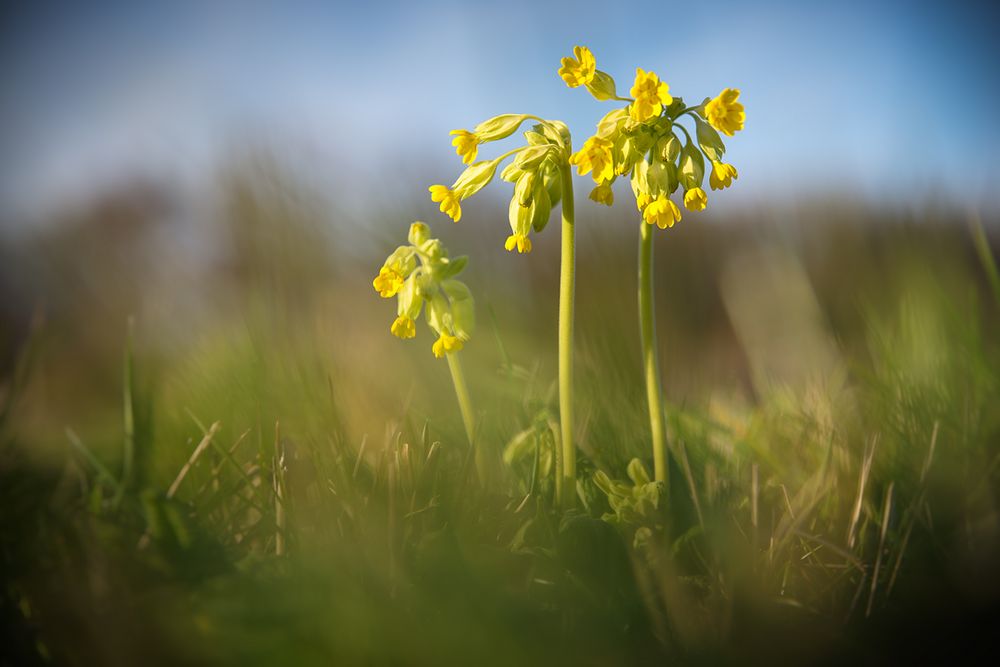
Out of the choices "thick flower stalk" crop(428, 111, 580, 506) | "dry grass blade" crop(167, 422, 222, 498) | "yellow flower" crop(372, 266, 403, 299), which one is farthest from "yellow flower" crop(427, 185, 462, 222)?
"dry grass blade" crop(167, 422, 222, 498)

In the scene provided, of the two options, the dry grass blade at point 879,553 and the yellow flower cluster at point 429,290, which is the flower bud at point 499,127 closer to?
the yellow flower cluster at point 429,290

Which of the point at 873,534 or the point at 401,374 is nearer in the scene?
the point at 873,534

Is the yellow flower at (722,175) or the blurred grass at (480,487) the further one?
the yellow flower at (722,175)

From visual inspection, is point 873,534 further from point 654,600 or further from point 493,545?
point 493,545

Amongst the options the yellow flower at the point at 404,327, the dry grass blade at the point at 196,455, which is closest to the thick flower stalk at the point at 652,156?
the yellow flower at the point at 404,327

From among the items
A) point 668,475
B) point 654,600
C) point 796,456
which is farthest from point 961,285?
point 654,600

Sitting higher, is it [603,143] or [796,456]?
[603,143]

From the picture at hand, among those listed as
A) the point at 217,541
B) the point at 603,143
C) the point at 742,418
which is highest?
the point at 603,143
